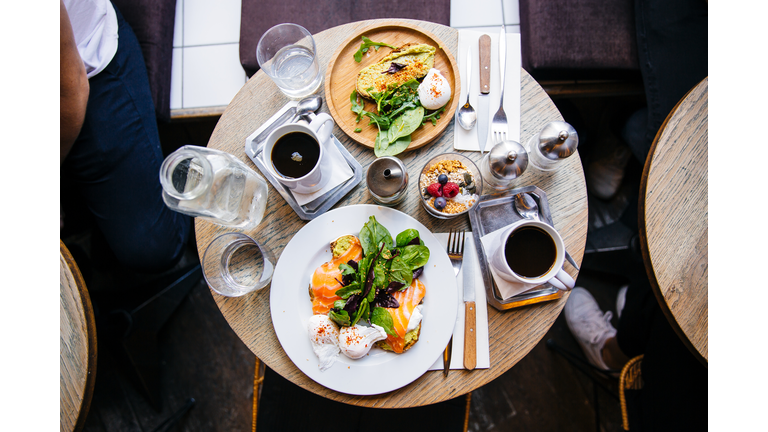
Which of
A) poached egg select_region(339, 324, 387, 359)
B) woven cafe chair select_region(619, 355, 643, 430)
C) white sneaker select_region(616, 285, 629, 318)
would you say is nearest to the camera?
poached egg select_region(339, 324, 387, 359)

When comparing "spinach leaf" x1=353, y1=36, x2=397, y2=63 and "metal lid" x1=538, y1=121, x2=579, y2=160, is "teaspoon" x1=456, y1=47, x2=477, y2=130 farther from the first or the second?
"spinach leaf" x1=353, y1=36, x2=397, y2=63

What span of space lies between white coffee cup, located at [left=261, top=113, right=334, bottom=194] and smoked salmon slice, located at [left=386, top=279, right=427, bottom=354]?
0.46 meters

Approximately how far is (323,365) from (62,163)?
1.56 metres

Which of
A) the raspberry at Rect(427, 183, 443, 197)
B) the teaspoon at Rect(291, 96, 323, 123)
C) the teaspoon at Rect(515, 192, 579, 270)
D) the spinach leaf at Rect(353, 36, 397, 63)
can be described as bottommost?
the teaspoon at Rect(515, 192, 579, 270)

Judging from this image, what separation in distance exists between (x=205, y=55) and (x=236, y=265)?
5.00 ft

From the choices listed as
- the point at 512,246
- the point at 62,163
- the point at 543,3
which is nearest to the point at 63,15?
the point at 62,163

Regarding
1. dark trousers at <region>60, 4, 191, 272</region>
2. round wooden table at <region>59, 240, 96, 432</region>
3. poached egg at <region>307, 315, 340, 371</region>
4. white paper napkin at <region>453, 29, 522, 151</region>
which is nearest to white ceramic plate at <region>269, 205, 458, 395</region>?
poached egg at <region>307, 315, 340, 371</region>

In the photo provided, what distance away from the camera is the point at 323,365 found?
115 centimetres

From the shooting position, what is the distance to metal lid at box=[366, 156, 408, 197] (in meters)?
1.17

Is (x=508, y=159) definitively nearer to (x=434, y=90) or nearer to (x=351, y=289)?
(x=434, y=90)

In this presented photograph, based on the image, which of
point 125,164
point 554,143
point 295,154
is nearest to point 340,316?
point 295,154

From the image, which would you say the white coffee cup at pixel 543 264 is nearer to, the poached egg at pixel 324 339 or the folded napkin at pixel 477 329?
the folded napkin at pixel 477 329

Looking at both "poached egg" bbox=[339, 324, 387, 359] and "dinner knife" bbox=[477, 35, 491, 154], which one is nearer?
"poached egg" bbox=[339, 324, 387, 359]

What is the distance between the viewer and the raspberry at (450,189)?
3.78 ft
